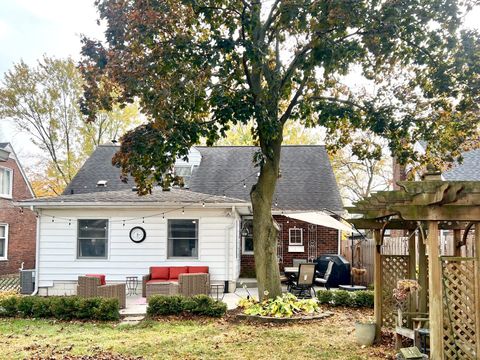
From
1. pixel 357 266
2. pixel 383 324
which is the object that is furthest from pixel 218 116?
pixel 357 266

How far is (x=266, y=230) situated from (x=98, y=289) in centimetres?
452

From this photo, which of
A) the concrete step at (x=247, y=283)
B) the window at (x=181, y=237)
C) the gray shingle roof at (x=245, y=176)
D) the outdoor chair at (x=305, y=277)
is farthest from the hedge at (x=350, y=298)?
the gray shingle roof at (x=245, y=176)

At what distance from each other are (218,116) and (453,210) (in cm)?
622

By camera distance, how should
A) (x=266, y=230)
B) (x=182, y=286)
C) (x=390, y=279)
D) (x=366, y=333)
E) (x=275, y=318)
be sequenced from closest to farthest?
(x=366, y=333) → (x=390, y=279) → (x=275, y=318) → (x=266, y=230) → (x=182, y=286)

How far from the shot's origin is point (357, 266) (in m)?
17.8

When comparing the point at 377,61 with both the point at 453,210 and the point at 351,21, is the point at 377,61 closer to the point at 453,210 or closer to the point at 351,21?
the point at 351,21

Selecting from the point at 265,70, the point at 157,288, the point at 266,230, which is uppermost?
the point at 265,70

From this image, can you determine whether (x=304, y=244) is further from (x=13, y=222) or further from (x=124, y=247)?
(x=13, y=222)

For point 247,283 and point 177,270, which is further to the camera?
point 247,283

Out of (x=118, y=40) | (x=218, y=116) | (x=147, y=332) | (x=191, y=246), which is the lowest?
(x=147, y=332)

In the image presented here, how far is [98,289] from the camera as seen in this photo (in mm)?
12328

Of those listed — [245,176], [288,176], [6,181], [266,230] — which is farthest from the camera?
[6,181]

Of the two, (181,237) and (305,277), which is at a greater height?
(181,237)

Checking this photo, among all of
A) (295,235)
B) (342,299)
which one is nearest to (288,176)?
(295,235)
